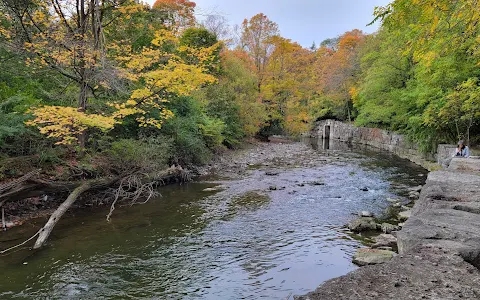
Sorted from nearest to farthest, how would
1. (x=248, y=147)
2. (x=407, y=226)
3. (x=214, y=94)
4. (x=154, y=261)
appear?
(x=407, y=226)
(x=154, y=261)
(x=214, y=94)
(x=248, y=147)

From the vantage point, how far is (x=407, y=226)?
4.64 meters

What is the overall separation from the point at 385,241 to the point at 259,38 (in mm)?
27756

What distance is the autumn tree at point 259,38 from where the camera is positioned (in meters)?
30.8

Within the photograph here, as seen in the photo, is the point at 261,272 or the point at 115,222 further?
the point at 115,222

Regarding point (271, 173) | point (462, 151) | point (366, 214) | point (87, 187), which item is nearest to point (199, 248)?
point (87, 187)

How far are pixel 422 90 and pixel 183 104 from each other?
1270 centimetres

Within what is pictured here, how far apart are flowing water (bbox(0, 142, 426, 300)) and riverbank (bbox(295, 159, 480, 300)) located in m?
1.78

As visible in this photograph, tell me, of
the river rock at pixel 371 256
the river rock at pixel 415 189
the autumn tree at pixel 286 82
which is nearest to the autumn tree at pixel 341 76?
the autumn tree at pixel 286 82

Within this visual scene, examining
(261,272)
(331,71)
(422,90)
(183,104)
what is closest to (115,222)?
(261,272)

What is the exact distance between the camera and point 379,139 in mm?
29266

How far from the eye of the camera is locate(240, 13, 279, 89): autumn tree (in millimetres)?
30828

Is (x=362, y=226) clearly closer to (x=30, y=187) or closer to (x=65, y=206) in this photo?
(x=65, y=206)

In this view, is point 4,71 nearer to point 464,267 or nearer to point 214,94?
point 464,267

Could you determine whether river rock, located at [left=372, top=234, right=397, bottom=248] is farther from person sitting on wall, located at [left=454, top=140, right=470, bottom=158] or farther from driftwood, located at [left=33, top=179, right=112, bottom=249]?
person sitting on wall, located at [left=454, top=140, right=470, bottom=158]
